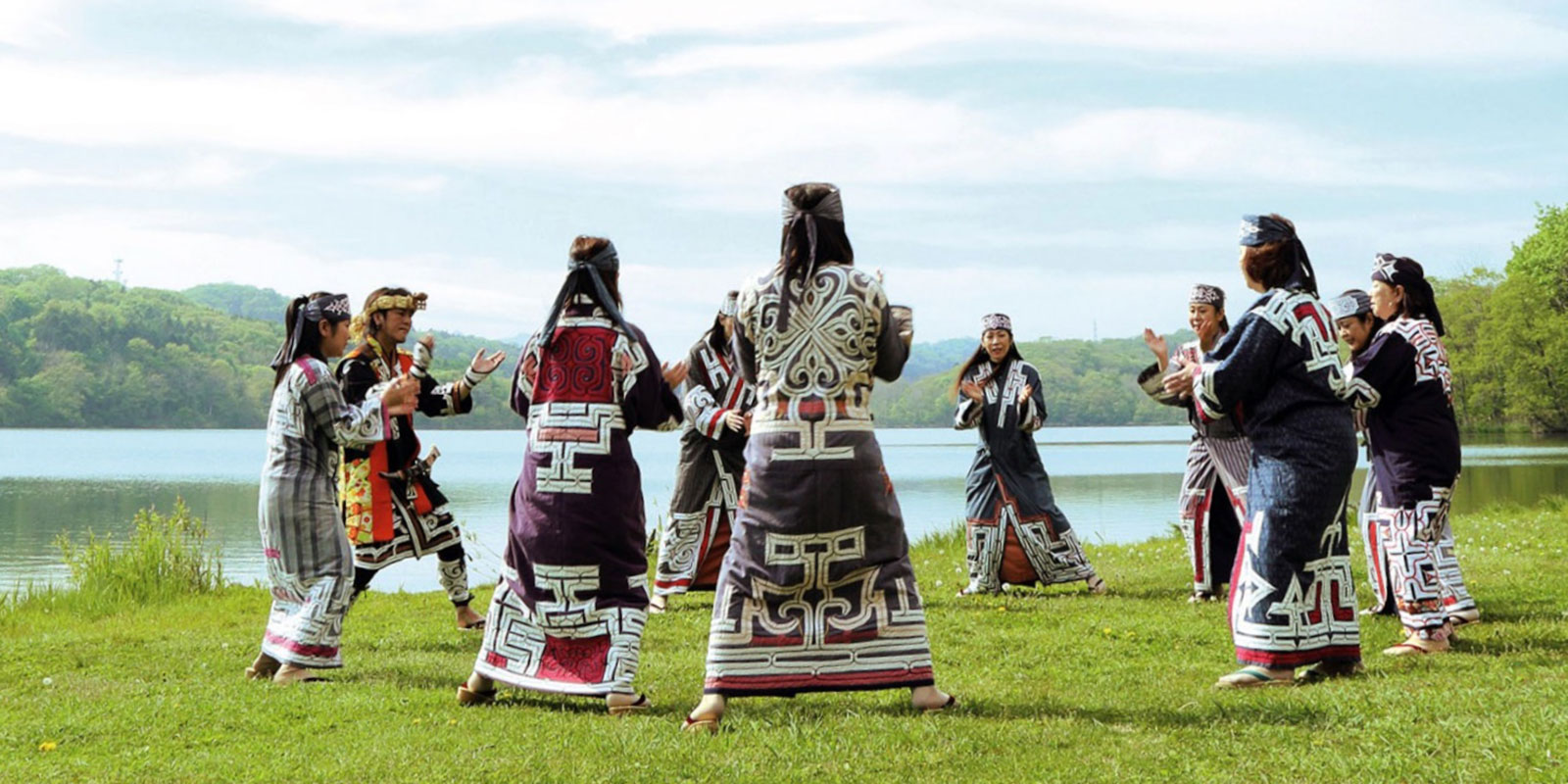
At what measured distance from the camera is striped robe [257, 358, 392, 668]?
24.9ft

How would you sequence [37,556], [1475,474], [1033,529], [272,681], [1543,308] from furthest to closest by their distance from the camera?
[1543,308] → [1475,474] → [37,556] → [1033,529] → [272,681]

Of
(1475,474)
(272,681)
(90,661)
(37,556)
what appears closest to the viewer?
(272,681)

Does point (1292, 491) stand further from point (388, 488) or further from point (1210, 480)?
point (388, 488)

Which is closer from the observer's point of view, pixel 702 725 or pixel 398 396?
pixel 702 725

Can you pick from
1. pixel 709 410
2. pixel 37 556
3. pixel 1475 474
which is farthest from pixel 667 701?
pixel 1475 474

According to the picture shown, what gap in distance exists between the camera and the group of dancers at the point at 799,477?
5988 mm

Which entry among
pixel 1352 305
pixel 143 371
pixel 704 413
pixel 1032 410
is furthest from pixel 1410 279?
pixel 143 371

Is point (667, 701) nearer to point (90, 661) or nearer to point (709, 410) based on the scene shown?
point (709, 410)

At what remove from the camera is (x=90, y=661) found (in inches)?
340

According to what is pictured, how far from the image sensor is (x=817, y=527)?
5.96 metres

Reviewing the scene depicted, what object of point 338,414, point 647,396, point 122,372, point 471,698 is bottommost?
point 471,698

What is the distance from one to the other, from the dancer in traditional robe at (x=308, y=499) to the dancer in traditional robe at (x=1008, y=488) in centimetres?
502

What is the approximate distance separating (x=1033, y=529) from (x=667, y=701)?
5.05m

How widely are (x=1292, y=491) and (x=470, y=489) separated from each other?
120 ft
